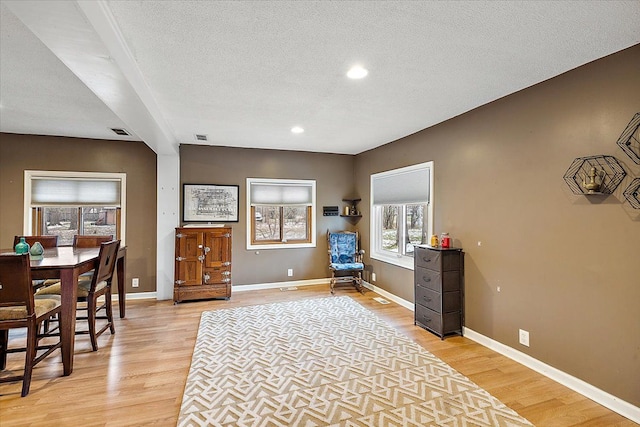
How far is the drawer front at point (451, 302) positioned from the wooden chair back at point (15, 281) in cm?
370

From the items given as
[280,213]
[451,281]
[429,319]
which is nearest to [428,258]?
[451,281]

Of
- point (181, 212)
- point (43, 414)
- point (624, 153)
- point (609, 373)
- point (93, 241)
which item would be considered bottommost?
point (43, 414)

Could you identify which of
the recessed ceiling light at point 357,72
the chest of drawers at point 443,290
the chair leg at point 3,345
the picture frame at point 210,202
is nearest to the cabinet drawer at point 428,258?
the chest of drawers at point 443,290

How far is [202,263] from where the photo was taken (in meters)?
4.66

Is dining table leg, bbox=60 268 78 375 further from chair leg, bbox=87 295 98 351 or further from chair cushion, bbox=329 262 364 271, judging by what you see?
chair cushion, bbox=329 262 364 271

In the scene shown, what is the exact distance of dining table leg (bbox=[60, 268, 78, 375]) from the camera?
2.61m

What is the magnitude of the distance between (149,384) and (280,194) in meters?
3.59

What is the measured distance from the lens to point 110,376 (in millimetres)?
2604

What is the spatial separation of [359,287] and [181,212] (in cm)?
325

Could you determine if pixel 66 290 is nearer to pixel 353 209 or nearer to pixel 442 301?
pixel 442 301

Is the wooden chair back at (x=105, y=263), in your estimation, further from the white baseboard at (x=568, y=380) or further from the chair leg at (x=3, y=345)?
the white baseboard at (x=568, y=380)

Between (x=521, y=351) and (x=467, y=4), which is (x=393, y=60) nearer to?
(x=467, y=4)

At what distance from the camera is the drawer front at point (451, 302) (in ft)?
11.0

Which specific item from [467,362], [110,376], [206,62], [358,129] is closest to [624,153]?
[467,362]
